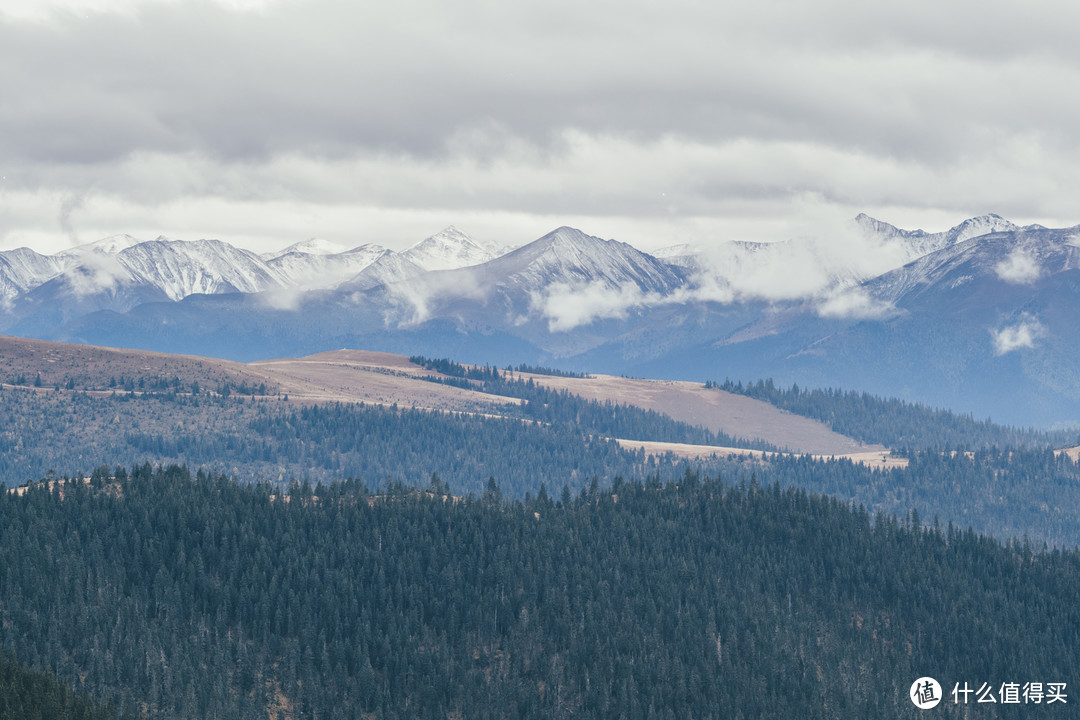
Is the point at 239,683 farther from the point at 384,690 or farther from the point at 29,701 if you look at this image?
the point at 29,701

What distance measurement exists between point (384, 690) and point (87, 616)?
134 feet

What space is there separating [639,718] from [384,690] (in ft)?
116

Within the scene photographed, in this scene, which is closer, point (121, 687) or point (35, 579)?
point (121, 687)

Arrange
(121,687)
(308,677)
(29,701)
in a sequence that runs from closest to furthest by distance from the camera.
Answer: (29,701) < (121,687) < (308,677)

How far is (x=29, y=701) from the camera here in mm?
164250

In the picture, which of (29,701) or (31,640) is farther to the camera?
(31,640)

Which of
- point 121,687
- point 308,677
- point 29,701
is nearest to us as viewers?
point 29,701

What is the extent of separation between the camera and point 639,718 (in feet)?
654

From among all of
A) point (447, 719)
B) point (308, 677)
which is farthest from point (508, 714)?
point (308, 677)

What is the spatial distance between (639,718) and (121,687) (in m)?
69.0

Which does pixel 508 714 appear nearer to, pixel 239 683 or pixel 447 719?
pixel 447 719

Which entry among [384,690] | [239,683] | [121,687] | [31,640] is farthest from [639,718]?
[31,640]

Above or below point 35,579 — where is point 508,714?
below

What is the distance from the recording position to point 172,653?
193 meters
